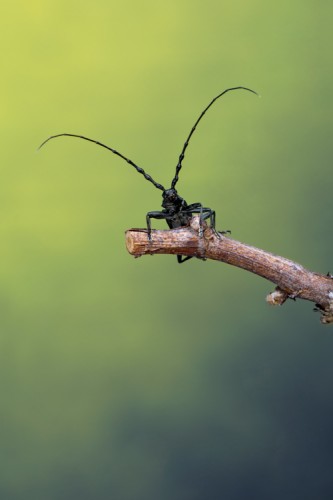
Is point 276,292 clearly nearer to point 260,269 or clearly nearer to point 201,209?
point 260,269

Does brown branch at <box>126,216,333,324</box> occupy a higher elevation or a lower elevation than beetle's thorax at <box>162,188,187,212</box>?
lower

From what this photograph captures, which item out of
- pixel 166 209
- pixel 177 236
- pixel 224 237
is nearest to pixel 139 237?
pixel 177 236

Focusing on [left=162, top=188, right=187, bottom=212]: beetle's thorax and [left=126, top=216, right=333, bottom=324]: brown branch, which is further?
[left=162, top=188, right=187, bottom=212]: beetle's thorax

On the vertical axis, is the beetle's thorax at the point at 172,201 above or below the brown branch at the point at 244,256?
above

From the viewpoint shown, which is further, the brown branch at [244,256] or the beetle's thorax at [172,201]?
the beetle's thorax at [172,201]
